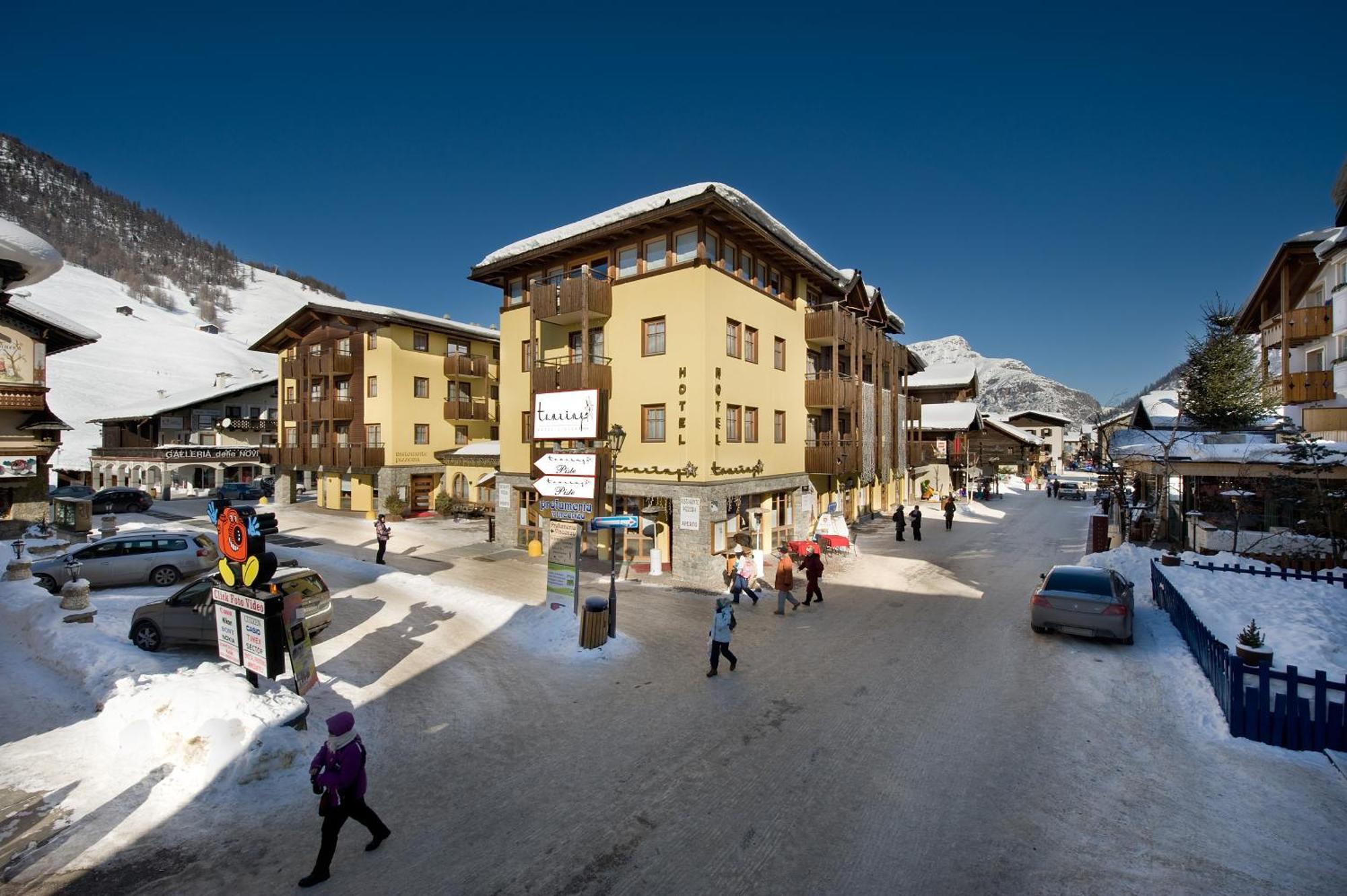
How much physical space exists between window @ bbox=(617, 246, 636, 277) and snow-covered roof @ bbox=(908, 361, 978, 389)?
146 feet

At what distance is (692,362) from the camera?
20141mm

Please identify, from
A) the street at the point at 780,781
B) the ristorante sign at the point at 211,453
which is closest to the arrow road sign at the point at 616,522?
the street at the point at 780,781

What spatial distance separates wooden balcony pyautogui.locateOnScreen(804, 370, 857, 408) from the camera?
26.4 metres

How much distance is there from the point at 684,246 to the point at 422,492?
2574cm

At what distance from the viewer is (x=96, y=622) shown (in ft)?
45.2

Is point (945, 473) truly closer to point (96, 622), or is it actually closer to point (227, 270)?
point (96, 622)

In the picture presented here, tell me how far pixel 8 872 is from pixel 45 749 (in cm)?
294

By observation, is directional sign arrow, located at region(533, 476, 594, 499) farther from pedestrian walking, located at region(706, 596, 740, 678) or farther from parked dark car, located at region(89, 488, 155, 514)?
parked dark car, located at region(89, 488, 155, 514)

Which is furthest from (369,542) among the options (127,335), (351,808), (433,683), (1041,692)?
(127,335)

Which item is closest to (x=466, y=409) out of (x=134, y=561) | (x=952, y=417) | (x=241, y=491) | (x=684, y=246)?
(x=241, y=491)

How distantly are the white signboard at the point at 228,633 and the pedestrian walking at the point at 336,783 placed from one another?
4757 mm

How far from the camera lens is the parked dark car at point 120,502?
3588 centimetres

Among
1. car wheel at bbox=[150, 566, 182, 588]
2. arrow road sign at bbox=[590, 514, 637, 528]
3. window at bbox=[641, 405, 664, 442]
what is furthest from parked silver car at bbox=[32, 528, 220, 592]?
window at bbox=[641, 405, 664, 442]

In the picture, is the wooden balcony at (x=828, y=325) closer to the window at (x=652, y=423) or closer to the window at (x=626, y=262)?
the window at (x=626, y=262)
